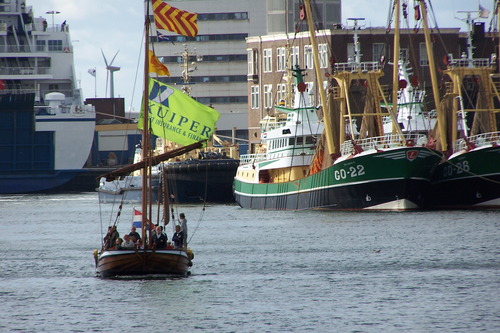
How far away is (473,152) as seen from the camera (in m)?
72.6

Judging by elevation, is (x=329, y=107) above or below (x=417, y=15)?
below

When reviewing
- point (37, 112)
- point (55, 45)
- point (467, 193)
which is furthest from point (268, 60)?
point (467, 193)

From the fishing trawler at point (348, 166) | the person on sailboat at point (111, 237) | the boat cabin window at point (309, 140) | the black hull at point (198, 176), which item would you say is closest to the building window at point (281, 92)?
the black hull at point (198, 176)

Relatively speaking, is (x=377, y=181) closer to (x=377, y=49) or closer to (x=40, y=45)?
(x=377, y=49)

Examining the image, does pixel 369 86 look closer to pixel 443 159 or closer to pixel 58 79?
pixel 443 159

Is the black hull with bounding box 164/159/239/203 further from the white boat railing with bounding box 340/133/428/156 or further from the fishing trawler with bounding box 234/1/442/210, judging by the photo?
the white boat railing with bounding box 340/133/428/156

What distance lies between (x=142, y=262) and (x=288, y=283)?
220 inches

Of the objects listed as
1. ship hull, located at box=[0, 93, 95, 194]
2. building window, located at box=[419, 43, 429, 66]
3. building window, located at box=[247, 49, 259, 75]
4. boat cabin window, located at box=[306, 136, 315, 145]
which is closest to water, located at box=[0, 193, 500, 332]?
boat cabin window, located at box=[306, 136, 315, 145]

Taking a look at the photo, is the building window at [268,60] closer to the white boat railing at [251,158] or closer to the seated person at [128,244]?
the white boat railing at [251,158]

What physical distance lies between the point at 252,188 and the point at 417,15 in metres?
19.0

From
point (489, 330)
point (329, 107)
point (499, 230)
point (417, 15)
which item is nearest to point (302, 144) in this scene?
point (329, 107)

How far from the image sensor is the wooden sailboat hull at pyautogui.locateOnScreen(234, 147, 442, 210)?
70.4 m

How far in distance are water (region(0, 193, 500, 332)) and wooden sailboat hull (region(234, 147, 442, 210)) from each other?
3714mm

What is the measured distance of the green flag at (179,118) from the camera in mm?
50031
